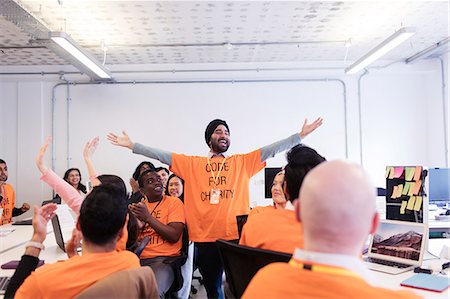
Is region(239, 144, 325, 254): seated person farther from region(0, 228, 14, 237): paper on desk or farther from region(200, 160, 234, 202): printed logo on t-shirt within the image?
region(0, 228, 14, 237): paper on desk

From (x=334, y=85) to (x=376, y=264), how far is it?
14.5ft

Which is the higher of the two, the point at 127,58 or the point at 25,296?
the point at 127,58

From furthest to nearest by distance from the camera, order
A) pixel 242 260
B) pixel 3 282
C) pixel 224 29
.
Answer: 1. pixel 224 29
2. pixel 3 282
3. pixel 242 260

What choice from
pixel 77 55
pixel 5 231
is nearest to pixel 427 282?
pixel 5 231

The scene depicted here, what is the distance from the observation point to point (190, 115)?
6074mm

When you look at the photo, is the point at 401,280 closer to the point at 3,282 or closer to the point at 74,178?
the point at 3,282

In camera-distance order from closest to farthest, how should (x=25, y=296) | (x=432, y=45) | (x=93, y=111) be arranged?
1. (x=25, y=296)
2. (x=432, y=45)
3. (x=93, y=111)

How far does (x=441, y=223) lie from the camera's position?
3523 mm

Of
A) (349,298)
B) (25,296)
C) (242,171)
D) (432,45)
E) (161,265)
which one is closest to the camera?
(349,298)

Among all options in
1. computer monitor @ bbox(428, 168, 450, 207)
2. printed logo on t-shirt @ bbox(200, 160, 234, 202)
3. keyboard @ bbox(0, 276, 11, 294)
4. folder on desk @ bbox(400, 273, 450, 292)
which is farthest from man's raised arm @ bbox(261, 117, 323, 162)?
computer monitor @ bbox(428, 168, 450, 207)

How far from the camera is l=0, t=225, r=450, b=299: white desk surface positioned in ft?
5.88

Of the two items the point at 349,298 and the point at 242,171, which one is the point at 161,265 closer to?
the point at 242,171

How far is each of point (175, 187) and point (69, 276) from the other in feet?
10.0

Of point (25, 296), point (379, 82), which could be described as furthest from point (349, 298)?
point (379, 82)
